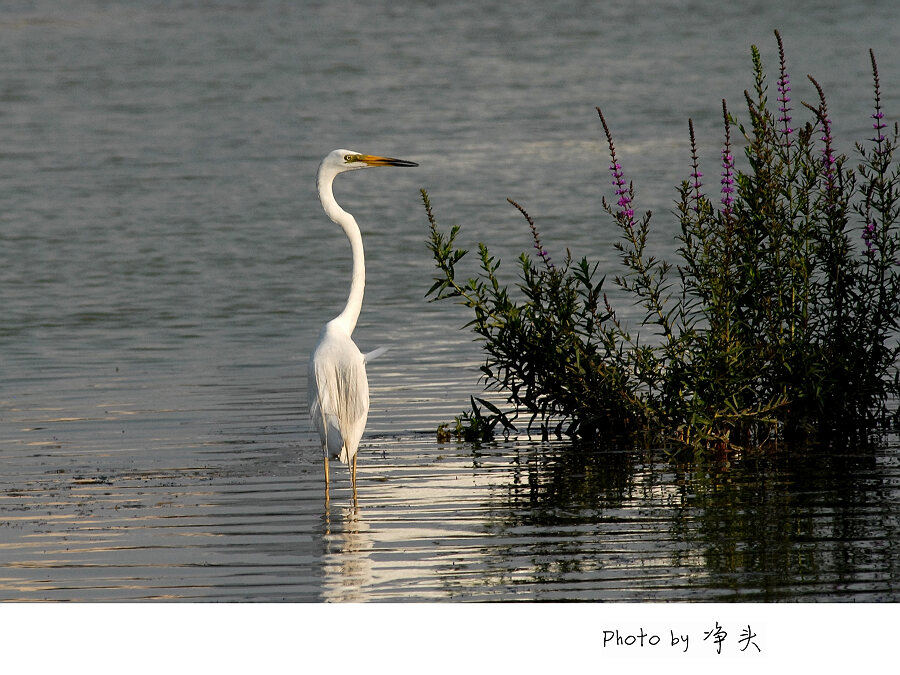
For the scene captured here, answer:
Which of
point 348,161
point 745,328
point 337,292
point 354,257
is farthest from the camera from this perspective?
point 337,292

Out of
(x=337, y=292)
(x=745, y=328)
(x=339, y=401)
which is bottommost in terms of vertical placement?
(x=339, y=401)

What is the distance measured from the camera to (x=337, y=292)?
14562 mm

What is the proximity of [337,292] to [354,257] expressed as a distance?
6576 millimetres

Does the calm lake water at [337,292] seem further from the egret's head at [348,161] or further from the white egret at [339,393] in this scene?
the egret's head at [348,161]

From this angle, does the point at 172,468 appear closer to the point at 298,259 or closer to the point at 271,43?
the point at 298,259

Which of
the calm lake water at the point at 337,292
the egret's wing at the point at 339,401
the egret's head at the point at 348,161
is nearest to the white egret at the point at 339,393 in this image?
the egret's wing at the point at 339,401

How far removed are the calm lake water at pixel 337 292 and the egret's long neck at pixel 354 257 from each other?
0.86 meters

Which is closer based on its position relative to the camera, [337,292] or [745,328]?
[745,328]

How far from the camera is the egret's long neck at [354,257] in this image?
7.79 m

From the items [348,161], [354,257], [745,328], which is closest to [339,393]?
[354,257]

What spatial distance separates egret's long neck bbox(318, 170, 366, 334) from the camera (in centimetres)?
779

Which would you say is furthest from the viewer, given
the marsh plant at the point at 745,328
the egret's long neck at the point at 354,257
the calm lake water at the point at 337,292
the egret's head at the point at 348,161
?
the egret's head at the point at 348,161

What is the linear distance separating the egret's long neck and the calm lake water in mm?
858

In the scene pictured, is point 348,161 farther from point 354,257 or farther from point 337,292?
point 337,292
